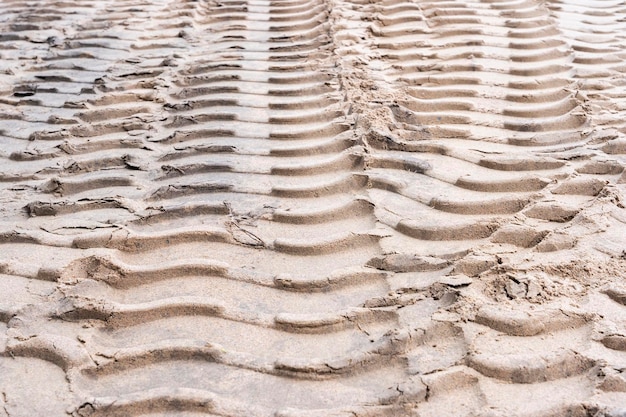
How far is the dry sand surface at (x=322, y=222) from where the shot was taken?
1388 millimetres

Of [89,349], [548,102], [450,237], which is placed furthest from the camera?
[548,102]

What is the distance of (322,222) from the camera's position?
1973 millimetres

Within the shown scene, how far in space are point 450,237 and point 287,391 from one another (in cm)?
72

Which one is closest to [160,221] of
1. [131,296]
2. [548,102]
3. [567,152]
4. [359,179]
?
[131,296]

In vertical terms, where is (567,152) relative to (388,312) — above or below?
above

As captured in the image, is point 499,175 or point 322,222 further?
point 499,175

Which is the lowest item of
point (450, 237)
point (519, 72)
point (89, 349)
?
point (89, 349)

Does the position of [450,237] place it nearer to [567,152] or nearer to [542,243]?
[542,243]

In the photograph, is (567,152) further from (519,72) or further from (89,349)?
(89,349)

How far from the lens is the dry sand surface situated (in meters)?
1.39

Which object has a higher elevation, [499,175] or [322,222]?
[499,175]

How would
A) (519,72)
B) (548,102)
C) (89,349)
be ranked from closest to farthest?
(89,349) < (548,102) < (519,72)

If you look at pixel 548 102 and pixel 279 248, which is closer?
pixel 279 248

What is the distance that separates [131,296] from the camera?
67.3 inches
